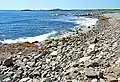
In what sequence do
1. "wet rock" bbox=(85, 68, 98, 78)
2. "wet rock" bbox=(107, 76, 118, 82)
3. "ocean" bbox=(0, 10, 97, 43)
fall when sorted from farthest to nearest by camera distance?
"ocean" bbox=(0, 10, 97, 43) → "wet rock" bbox=(85, 68, 98, 78) → "wet rock" bbox=(107, 76, 118, 82)

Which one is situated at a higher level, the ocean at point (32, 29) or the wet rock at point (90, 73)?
the wet rock at point (90, 73)

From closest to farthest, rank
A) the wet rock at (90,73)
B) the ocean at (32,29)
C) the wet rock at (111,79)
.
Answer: the wet rock at (111,79)
the wet rock at (90,73)
the ocean at (32,29)

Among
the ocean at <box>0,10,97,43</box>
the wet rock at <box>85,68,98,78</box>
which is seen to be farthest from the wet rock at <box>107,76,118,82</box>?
the ocean at <box>0,10,97,43</box>

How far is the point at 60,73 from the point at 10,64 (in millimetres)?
3141

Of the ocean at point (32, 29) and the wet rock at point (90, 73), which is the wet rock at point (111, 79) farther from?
the ocean at point (32, 29)

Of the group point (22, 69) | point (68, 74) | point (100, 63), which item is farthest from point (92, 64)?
point (22, 69)

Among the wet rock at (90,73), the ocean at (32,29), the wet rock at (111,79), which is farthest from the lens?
the ocean at (32,29)

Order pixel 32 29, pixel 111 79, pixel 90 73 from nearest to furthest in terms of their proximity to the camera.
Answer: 1. pixel 111 79
2. pixel 90 73
3. pixel 32 29

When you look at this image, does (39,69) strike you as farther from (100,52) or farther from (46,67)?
(100,52)

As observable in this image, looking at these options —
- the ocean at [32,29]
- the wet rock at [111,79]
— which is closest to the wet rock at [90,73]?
the wet rock at [111,79]

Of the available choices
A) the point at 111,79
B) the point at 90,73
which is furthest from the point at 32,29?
the point at 111,79

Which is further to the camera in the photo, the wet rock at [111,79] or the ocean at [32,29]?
the ocean at [32,29]

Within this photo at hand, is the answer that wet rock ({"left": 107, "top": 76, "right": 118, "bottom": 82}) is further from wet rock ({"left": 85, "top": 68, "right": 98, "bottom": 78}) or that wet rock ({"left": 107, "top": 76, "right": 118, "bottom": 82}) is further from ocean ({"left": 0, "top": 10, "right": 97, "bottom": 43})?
ocean ({"left": 0, "top": 10, "right": 97, "bottom": 43})

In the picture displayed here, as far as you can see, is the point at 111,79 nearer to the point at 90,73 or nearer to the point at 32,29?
the point at 90,73
